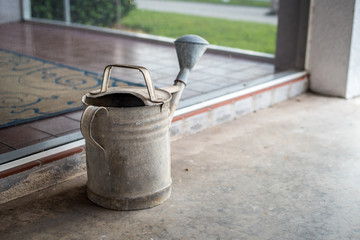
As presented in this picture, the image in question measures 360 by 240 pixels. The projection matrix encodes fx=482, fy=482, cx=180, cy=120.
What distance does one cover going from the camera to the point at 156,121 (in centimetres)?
219

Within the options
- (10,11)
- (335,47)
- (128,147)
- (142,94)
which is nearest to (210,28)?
(335,47)

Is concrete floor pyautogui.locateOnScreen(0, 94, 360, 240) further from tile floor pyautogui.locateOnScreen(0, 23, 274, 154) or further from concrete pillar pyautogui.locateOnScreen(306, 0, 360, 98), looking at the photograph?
concrete pillar pyautogui.locateOnScreen(306, 0, 360, 98)

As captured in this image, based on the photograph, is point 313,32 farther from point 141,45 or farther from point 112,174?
point 112,174

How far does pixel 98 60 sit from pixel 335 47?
2.03 metres

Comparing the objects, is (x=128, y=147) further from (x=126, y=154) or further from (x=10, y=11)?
(x=10, y=11)

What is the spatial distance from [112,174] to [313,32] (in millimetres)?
2717

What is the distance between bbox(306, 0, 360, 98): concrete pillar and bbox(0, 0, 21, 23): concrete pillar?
2.55 meters

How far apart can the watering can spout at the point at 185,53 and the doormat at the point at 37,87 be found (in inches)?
36.8

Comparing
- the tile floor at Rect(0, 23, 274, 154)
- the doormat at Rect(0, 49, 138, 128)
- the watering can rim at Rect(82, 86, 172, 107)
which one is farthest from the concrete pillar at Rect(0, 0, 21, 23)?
the watering can rim at Rect(82, 86, 172, 107)

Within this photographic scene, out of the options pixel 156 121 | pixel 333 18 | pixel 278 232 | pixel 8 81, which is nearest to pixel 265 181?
pixel 278 232

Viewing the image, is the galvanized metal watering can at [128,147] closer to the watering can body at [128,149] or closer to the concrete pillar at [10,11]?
the watering can body at [128,149]

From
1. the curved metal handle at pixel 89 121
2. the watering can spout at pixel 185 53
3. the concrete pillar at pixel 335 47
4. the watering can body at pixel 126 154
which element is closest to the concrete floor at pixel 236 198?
the watering can body at pixel 126 154

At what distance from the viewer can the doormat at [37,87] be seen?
105 inches

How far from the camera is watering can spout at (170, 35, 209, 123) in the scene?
7.89ft
